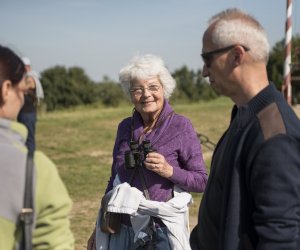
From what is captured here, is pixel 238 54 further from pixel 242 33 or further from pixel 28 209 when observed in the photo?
pixel 28 209

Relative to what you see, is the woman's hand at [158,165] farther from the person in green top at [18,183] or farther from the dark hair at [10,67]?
the dark hair at [10,67]

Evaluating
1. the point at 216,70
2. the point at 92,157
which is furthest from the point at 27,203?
the point at 92,157

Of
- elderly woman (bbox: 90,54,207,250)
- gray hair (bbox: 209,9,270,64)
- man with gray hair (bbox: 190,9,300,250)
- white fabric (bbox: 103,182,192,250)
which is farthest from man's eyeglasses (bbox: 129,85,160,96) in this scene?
gray hair (bbox: 209,9,270,64)

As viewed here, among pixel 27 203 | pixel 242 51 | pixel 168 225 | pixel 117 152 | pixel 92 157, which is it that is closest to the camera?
pixel 27 203

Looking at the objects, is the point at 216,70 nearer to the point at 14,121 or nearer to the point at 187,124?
the point at 14,121

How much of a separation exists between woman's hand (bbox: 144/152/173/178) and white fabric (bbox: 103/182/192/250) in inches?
6.4

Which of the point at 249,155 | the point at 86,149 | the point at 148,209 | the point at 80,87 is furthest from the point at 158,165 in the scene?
the point at 80,87

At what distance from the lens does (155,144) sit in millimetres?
3111

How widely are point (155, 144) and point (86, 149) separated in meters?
10.0

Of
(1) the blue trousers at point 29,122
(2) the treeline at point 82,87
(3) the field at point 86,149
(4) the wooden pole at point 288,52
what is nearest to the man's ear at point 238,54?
(1) the blue trousers at point 29,122

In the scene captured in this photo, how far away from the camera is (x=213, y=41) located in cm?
212

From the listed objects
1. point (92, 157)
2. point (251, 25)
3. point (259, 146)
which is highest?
point (251, 25)

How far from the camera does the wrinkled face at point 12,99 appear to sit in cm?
173

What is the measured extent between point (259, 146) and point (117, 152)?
1.54 meters
